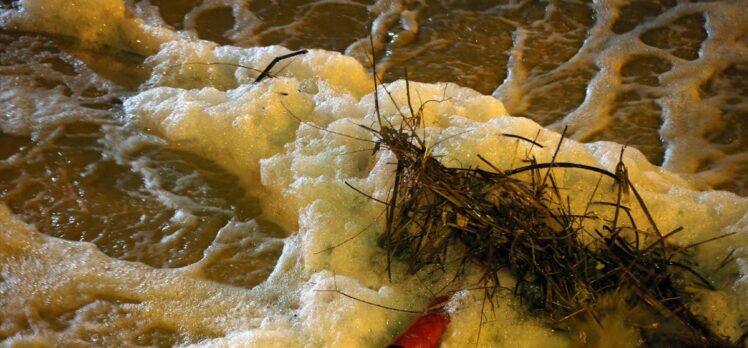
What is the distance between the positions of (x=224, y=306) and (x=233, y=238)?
448 millimetres

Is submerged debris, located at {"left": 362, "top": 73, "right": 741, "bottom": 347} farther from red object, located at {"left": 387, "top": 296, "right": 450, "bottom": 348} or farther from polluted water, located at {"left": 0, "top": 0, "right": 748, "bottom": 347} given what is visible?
red object, located at {"left": 387, "top": 296, "right": 450, "bottom": 348}

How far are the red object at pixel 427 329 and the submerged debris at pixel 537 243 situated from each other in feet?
0.60

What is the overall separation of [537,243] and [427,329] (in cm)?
62

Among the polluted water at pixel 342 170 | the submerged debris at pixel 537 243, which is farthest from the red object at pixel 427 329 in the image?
the submerged debris at pixel 537 243

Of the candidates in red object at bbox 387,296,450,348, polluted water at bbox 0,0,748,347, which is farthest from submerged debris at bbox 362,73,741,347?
red object at bbox 387,296,450,348

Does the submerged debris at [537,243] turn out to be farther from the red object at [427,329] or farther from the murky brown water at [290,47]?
A: the murky brown water at [290,47]

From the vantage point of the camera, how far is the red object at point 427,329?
110 inches

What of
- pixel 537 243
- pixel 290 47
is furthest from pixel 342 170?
pixel 290 47

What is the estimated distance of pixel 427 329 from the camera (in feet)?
9.43

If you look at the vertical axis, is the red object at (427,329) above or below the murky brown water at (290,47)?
below

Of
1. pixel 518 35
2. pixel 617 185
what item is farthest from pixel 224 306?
pixel 518 35

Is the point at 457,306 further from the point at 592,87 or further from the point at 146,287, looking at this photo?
the point at 592,87

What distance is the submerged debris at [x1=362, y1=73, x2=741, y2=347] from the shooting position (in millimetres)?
2945

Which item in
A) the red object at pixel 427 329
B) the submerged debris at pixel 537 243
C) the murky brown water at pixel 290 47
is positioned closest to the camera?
the red object at pixel 427 329
